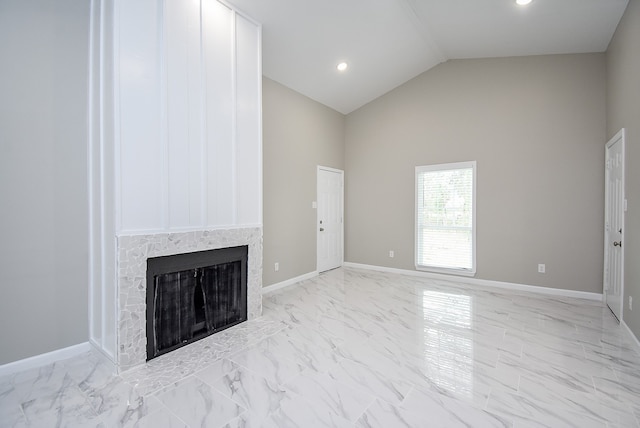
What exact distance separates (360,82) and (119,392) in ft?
17.3

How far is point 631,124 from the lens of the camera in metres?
3.14

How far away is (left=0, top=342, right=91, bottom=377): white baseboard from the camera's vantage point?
2416 mm

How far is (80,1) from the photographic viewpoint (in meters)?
2.76

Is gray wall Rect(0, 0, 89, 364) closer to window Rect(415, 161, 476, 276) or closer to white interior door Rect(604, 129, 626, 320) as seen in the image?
window Rect(415, 161, 476, 276)

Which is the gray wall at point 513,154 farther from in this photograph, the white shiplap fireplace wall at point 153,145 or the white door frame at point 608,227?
the white shiplap fireplace wall at point 153,145

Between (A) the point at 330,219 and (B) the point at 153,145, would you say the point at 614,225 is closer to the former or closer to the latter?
(A) the point at 330,219

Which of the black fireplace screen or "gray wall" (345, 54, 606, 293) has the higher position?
"gray wall" (345, 54, 606, 293)

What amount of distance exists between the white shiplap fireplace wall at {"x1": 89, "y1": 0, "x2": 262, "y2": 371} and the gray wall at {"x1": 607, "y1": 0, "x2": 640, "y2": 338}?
394cm

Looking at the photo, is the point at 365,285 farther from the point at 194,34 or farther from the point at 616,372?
the point at 194,34

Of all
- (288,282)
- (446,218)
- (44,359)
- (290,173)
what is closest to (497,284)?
(446,218)

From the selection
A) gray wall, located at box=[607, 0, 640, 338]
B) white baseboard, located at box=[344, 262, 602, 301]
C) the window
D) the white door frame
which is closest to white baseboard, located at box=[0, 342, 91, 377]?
white baseboard, located at box=[344, 262, 602, 301]

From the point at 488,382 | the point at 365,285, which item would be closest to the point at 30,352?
the point at 488,382

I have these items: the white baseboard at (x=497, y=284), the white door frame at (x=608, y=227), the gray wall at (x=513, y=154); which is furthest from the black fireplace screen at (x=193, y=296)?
the white door frame at (x=608, y=227)

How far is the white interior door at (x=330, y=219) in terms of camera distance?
19.2 feet
